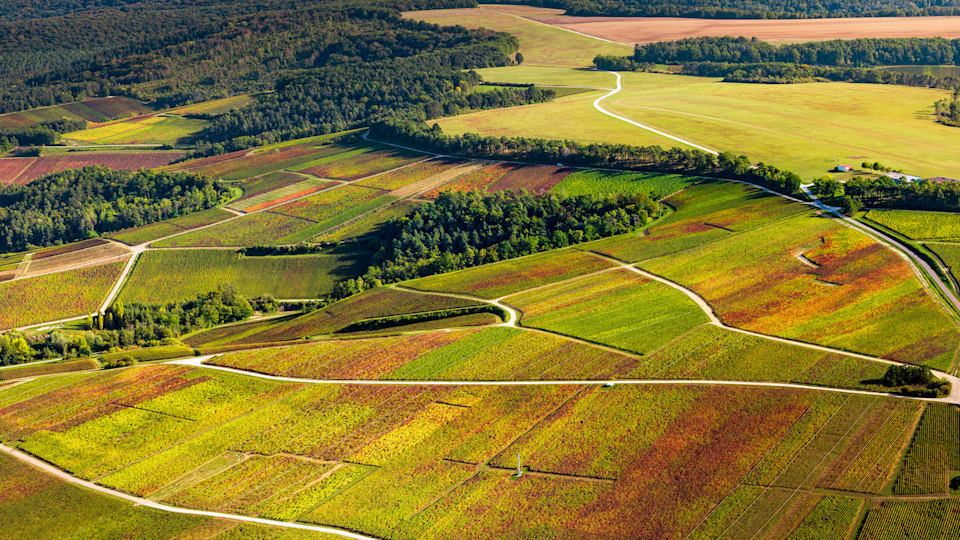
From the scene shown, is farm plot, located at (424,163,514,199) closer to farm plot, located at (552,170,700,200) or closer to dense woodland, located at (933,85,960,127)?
farm plot, located at (552,170,700,200)

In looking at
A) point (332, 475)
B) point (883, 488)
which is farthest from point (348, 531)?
point (883, 488)

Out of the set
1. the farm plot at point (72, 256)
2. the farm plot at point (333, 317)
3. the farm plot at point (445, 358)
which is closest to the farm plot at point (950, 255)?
the farm plot at point (445, 358)

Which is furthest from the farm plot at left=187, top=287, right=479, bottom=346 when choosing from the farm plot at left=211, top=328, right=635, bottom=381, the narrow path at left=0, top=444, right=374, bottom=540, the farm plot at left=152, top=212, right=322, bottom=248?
the narrow path at left=0, top=444, right=374, bottom=540

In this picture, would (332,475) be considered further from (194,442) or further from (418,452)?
(194,442)

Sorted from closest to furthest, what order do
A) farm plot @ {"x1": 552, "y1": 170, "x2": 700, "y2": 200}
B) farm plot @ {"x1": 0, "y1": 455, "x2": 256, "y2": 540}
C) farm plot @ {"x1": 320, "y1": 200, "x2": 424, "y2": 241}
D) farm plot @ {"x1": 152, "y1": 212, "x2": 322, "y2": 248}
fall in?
farm plot @ {"x1": 0, "y1": 455, "x2": 256, "y2": 540} → farm plot @ {"x1": 552, "y1": 170, "x2": 700, "y2": 200} → farm plot @ {"x1": 320, "y1": 200, "x2": 424, "y2": 241} → farm plot @ {"x1": 152, "y1": 212, "x2": 322, "y2": 248}

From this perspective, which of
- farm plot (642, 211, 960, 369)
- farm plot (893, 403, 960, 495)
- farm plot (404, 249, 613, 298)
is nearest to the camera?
farm plot (893, 403, 960, 495)
